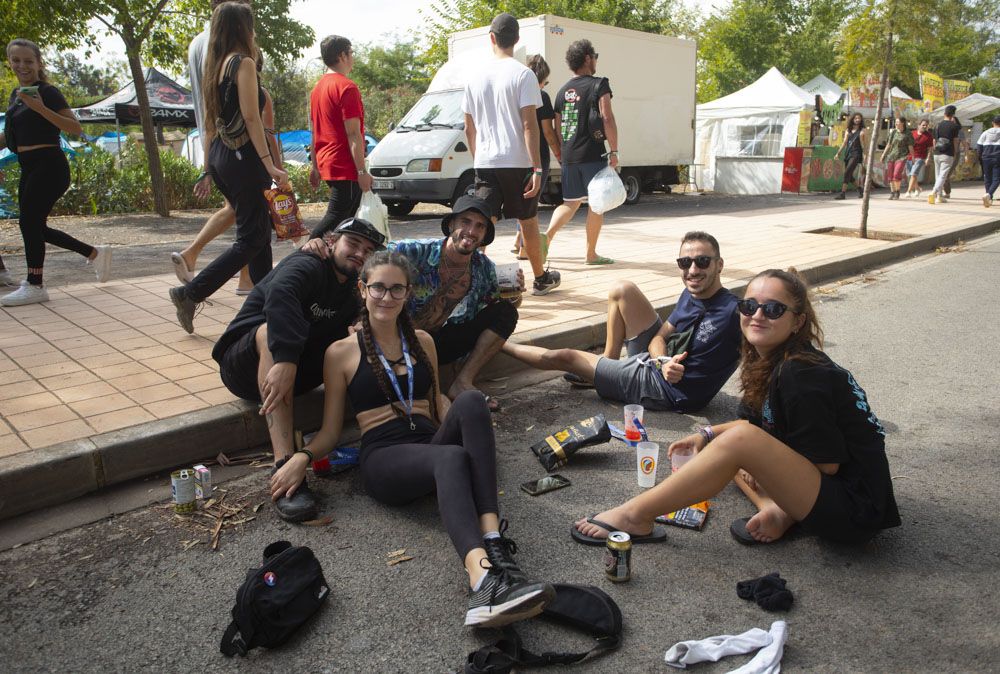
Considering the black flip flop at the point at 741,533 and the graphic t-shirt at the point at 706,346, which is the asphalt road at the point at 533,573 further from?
the graphic t-shirt at the point at 706,346

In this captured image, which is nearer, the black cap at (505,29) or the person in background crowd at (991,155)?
the black cap at (505,29)

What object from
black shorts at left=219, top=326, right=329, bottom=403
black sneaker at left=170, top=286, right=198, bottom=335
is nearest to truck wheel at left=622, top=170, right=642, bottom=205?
black sneaker at left=170, top=286, right=198, bottom=335

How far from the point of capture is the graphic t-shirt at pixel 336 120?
6.22 m

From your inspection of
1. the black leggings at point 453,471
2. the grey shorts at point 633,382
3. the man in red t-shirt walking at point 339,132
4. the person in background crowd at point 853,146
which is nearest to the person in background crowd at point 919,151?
the person in background crowd at point 853,146

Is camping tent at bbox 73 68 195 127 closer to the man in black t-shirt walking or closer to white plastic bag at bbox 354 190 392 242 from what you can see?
the man in black t-shirt walking

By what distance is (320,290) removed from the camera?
381 centimetres

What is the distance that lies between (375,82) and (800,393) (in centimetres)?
5098

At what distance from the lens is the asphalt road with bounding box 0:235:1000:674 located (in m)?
2.38

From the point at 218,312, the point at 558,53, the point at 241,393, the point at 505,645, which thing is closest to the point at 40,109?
the point at 218,312

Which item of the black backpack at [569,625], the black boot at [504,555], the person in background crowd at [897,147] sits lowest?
the black backpack at [569,625]

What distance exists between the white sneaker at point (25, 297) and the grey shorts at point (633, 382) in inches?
179

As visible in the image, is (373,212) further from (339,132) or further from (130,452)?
(130,452)

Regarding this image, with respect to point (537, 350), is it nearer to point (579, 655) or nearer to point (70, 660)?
point (579, 655)

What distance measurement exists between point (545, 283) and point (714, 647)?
15.7 feet
